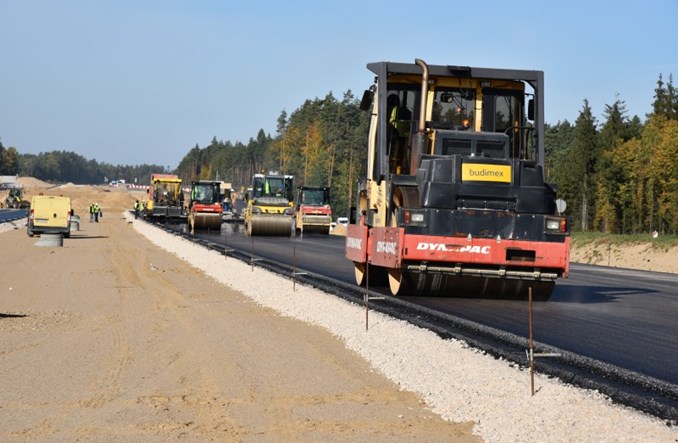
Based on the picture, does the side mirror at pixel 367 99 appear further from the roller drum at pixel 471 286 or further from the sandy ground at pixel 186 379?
the sandy ground at pixel 186 379

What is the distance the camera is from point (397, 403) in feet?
28.4

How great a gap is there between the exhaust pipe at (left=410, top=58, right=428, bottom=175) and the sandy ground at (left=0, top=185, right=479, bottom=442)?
3552 millimetres

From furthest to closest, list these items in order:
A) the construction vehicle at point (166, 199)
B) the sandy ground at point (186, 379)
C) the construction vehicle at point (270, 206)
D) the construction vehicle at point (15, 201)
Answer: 1. the construction vehicle at point (15, 201)
2. the construction vehicle at point (166, 199)
3. the construction vehicle at point (270, 206)
4. the sandy ground at point (186, 379)

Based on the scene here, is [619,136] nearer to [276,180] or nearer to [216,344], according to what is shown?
[276,180]

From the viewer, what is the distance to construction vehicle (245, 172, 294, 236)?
49969mm

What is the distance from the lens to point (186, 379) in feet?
32.1

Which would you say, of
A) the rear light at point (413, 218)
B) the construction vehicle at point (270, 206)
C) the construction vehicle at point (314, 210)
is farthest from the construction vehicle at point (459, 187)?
the construction vehicle at point (314, 210)

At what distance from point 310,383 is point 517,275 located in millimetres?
7085

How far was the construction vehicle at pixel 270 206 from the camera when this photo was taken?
50.0m

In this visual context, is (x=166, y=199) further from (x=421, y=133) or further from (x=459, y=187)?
(x=459, y=187)

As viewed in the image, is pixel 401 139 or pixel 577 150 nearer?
pixel 401 139

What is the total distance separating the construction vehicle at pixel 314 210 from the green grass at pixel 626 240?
1446cm

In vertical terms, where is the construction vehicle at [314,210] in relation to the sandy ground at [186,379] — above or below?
above

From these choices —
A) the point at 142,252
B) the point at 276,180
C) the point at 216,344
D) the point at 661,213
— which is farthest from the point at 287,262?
the point at 661,213
